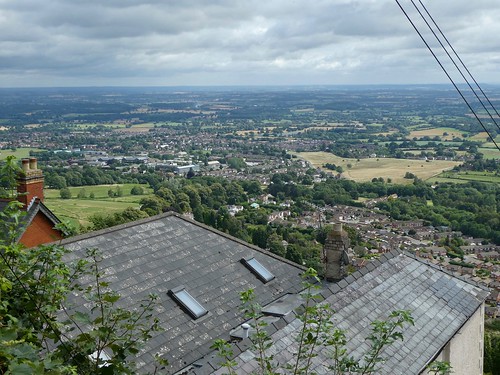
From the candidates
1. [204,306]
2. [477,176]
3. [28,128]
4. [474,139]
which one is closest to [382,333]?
[204,306]

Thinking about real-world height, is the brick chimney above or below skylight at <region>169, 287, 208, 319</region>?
above

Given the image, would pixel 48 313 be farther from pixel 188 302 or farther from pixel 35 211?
pixel 35 211

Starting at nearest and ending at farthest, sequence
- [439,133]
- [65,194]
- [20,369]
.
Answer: [20,369] → [65,194] → [439,133]

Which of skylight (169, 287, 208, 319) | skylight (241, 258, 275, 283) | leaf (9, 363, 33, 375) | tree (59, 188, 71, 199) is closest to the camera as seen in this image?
leaf (9, 363, 33, 375)

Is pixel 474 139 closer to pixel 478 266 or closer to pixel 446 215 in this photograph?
pixel 446 215

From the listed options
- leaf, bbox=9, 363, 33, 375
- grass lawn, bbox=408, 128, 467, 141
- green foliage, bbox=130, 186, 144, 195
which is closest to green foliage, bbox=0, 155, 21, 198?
leaf, bbox=9, 363, 33, 375

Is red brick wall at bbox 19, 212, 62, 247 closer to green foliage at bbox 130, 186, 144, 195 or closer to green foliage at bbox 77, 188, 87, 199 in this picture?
green foliage at bbox 77, 188, 87, 199

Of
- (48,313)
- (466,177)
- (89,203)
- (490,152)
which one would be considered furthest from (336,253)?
(490,152)
